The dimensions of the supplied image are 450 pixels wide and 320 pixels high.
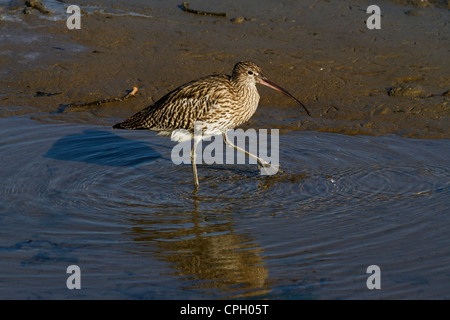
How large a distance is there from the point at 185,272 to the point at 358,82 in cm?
571

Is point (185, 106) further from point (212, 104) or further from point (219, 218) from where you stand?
point (219, 218)

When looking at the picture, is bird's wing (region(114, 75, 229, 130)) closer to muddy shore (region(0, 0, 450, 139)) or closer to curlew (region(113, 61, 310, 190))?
curlew (region(113, 61, 310, 190))

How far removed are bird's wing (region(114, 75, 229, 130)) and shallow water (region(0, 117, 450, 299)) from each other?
0.49 metres

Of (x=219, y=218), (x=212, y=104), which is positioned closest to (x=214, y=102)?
(x=212, y=104)

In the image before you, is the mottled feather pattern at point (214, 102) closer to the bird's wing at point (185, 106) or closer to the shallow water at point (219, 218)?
the bird's wing at point (185, 106)

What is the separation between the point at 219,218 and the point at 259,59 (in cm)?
488

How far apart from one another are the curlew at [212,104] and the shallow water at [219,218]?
54cm

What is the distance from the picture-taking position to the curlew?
8625 millimetres

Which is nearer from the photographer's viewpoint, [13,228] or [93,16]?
[13,228]

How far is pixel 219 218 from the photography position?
24.5 ft

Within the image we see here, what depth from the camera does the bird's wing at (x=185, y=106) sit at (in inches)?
340

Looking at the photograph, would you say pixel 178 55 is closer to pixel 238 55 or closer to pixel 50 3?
pixel 238 55

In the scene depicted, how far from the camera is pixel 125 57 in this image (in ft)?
39.6

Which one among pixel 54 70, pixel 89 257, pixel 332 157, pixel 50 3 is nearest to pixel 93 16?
pixel 50 3
